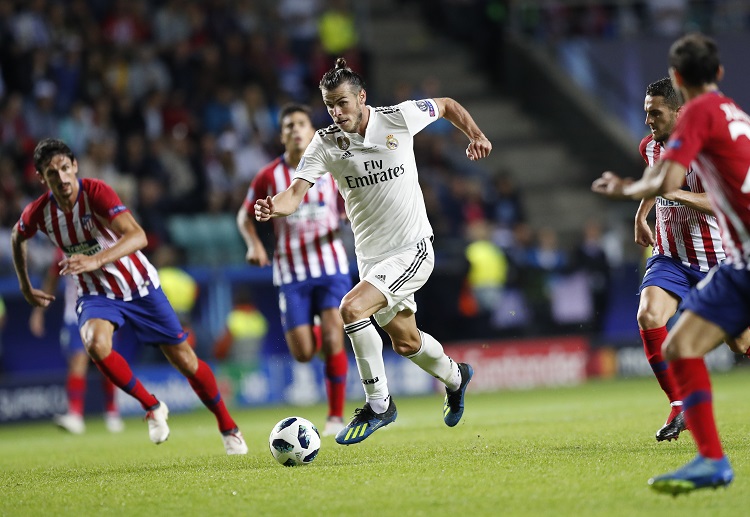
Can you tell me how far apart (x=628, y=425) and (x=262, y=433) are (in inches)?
136

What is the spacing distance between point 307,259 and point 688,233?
3.48m

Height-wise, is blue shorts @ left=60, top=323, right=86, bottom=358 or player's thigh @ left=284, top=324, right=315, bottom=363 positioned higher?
player's thigh @ left=284, top=324, right=315, bottom=363

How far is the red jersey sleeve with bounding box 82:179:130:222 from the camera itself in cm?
829

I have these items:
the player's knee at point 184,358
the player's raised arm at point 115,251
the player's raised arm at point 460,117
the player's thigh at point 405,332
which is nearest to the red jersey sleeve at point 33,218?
the player's raised arm at point 115,251

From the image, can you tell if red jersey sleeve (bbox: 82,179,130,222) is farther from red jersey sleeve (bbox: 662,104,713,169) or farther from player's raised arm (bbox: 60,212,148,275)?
red jersey sleeve (bbox: 662,104,713,169)

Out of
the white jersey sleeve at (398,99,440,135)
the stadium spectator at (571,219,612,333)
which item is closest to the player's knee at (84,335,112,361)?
the white jersey sleeve at (398,99,440,135)

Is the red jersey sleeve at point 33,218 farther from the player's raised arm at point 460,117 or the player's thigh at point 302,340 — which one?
the player's raised arm at point 460,117

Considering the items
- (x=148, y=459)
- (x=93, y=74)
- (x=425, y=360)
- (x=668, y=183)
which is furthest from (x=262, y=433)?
(x=93, y=74)

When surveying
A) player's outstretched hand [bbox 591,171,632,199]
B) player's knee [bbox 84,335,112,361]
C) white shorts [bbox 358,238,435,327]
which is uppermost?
player's outstretched hand [bbox 591,171,632,199]

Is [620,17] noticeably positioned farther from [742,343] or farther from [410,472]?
[410,472]

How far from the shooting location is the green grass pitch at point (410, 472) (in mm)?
5496

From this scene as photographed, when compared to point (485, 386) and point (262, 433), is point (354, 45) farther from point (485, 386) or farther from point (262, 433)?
point (262, 433)

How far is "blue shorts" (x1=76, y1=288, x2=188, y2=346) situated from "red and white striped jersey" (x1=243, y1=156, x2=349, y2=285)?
69.8 inches

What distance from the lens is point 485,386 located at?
16609 mm
